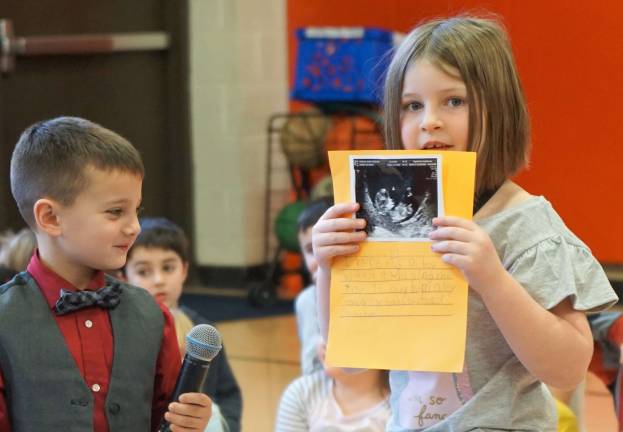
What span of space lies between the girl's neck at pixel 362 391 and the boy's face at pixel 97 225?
1213 mm

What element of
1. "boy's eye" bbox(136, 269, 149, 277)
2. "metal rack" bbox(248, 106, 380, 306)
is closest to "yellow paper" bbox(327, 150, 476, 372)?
"boy's eye" bbox(136, 269, 149, 277)

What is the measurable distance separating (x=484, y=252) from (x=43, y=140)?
76 centimetres

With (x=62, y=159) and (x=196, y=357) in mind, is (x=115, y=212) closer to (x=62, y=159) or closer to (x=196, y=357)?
(x=62, y=159)

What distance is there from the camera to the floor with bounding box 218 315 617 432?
3.45m

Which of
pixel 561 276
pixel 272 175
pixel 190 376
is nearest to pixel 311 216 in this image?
pixel 190 376

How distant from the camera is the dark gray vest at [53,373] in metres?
1.76

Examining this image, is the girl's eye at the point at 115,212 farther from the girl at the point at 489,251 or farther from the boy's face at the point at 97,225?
the girl at the point at 489,251

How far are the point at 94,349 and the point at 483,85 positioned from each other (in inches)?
28.7

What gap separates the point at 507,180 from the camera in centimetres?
178

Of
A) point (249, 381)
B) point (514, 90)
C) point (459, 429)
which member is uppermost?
point (514, 90)

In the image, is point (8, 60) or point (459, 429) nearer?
point (459, 429)

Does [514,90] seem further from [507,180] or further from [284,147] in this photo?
[284,147]

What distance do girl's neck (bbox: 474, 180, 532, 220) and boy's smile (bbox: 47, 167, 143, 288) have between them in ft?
1.85

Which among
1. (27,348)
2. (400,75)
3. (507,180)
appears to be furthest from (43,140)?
(507,180)
